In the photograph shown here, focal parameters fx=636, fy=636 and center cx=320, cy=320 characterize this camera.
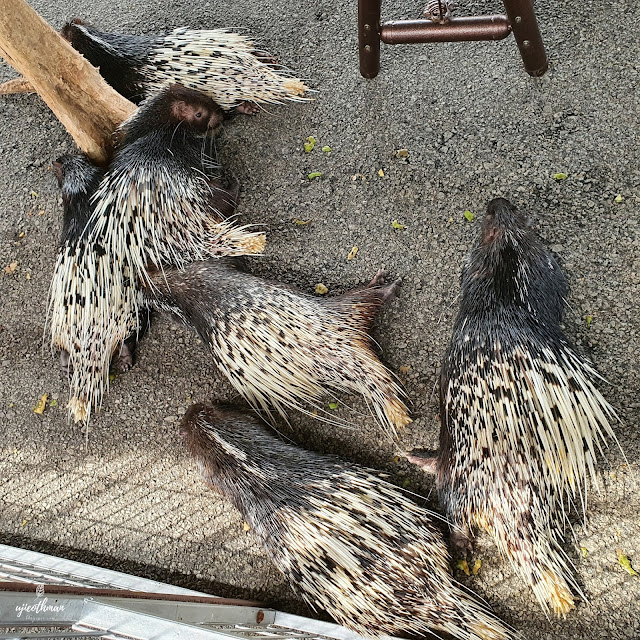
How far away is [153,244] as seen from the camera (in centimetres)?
177

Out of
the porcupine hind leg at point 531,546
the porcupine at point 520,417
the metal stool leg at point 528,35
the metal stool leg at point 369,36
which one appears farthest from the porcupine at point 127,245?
the porcupine hind leg at point 531,546

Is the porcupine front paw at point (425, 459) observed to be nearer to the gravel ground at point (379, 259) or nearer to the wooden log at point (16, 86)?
the gravel ground at point (379, 259)

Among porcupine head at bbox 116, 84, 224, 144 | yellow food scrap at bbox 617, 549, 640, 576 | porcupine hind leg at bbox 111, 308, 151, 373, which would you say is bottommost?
yellow food scrap at bbox 617, 549, 640, 576

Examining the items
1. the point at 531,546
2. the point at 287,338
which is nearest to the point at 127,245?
the point at 287,338

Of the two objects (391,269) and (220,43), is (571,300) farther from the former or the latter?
(220,43)

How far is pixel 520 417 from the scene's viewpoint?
4.46 ft

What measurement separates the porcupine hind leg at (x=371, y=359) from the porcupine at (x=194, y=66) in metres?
0.70

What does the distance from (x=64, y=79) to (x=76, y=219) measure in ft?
1.32

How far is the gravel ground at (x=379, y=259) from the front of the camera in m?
1.61

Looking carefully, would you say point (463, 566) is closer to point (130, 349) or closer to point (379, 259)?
point (379, 259)

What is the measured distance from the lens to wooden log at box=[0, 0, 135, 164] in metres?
1.71

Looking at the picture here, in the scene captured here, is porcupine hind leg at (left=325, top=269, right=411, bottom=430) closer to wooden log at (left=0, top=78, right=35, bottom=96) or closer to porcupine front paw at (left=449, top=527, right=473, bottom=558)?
porcupine front paw at (left=449, top=527, right=473, bottom=558)

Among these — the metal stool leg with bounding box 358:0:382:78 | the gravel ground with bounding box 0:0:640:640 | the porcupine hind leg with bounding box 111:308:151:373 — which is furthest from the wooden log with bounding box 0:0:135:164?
the metal stool leg with bounding box 358:0:382:78

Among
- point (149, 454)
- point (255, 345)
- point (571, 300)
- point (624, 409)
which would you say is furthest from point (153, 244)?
point (624, 409)
